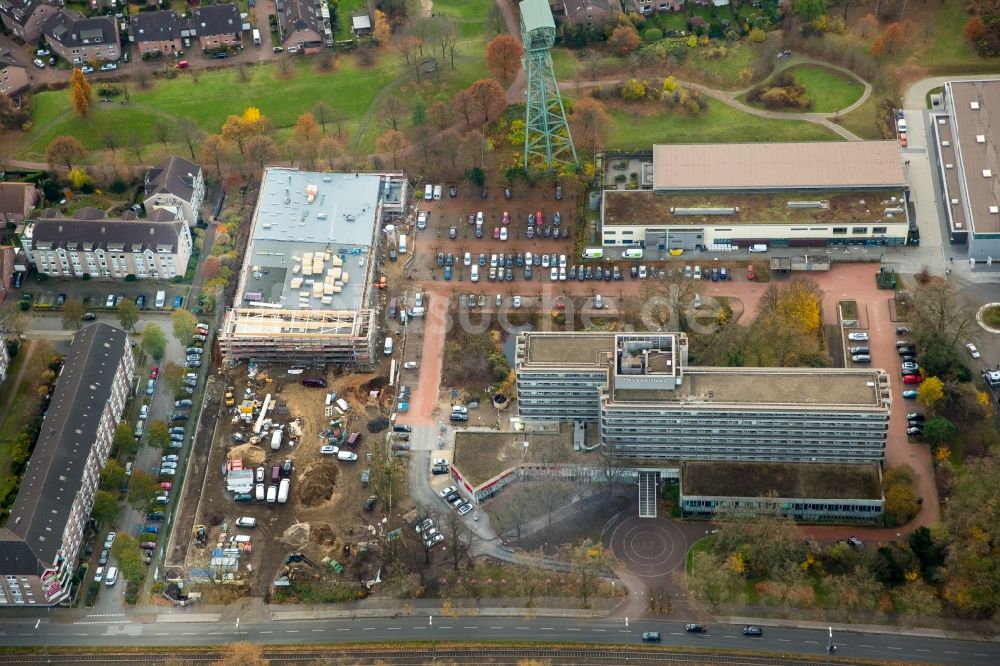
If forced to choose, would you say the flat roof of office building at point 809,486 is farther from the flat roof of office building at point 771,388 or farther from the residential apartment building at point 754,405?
the flat roof of office building at point 771,388

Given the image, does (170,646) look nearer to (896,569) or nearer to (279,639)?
(279,639)

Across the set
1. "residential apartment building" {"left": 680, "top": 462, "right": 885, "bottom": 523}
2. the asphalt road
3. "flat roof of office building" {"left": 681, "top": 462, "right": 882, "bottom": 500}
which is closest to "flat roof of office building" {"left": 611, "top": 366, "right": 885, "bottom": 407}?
"flat roof of office building" {"left": 681, "top": 462, "right": 882, "bottom": 500}

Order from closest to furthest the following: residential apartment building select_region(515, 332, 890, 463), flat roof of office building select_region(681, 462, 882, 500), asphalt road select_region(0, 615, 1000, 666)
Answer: asphalt road select_region(0, 615, 1000, 666), residential apartment building select_region(515, 332, 890, 463), flat roof of office building select_region(681, 462, 882, 500)

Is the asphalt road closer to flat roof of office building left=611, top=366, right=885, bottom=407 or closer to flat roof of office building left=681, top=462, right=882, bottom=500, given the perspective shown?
flat roof of office building left=681, top=462, right=882, bottom=500

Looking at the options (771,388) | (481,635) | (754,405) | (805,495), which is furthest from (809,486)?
(481,635)

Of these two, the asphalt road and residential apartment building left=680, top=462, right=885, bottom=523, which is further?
residential apartment building left=680, top=462, right=885, bottom=523

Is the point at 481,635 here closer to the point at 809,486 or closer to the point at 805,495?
the point at 805,495
